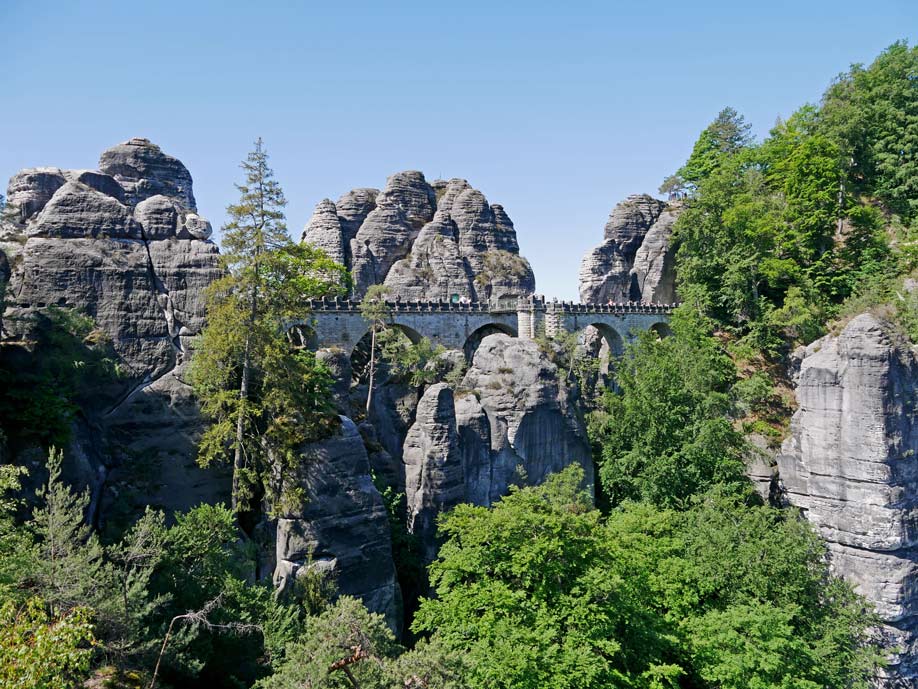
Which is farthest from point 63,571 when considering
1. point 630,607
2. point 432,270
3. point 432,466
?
point 432,270

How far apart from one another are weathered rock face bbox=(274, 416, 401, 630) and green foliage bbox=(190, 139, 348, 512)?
3.13 feet

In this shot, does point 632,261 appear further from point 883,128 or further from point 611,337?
point 883,128

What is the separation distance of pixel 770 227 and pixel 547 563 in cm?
2848

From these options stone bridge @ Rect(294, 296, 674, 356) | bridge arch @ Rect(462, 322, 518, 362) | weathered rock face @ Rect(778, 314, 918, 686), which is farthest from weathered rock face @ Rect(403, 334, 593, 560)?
weathered rock face @ Rect(778, 314, 918, 686)

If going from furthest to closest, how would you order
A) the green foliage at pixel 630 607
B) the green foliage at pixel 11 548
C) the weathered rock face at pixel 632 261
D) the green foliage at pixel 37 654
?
1. the weathered rock face at pixel 632 261
2. the green foliage at pixel 630 607
3. the green foliage at pixel 11 548
4. the green foliage at pixel 37 654

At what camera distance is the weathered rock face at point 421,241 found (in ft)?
138

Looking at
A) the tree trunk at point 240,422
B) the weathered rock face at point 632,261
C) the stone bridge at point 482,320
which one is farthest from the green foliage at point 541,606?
the weathered rock face at point 632,261

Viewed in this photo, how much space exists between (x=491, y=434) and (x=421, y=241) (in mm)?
19652

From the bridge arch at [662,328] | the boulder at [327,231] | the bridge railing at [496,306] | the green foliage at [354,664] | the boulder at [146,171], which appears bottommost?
the green foliage at [354,664]

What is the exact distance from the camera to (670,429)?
95.9ft

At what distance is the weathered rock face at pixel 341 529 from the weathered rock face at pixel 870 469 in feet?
68.0

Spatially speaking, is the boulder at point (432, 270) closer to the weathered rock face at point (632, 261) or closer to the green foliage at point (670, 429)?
the weathered rock face at point (632, 261)

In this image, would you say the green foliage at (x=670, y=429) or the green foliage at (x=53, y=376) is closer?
the green foliage at (x=53, y=376)

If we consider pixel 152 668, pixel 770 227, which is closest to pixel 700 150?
pixel 770 227
